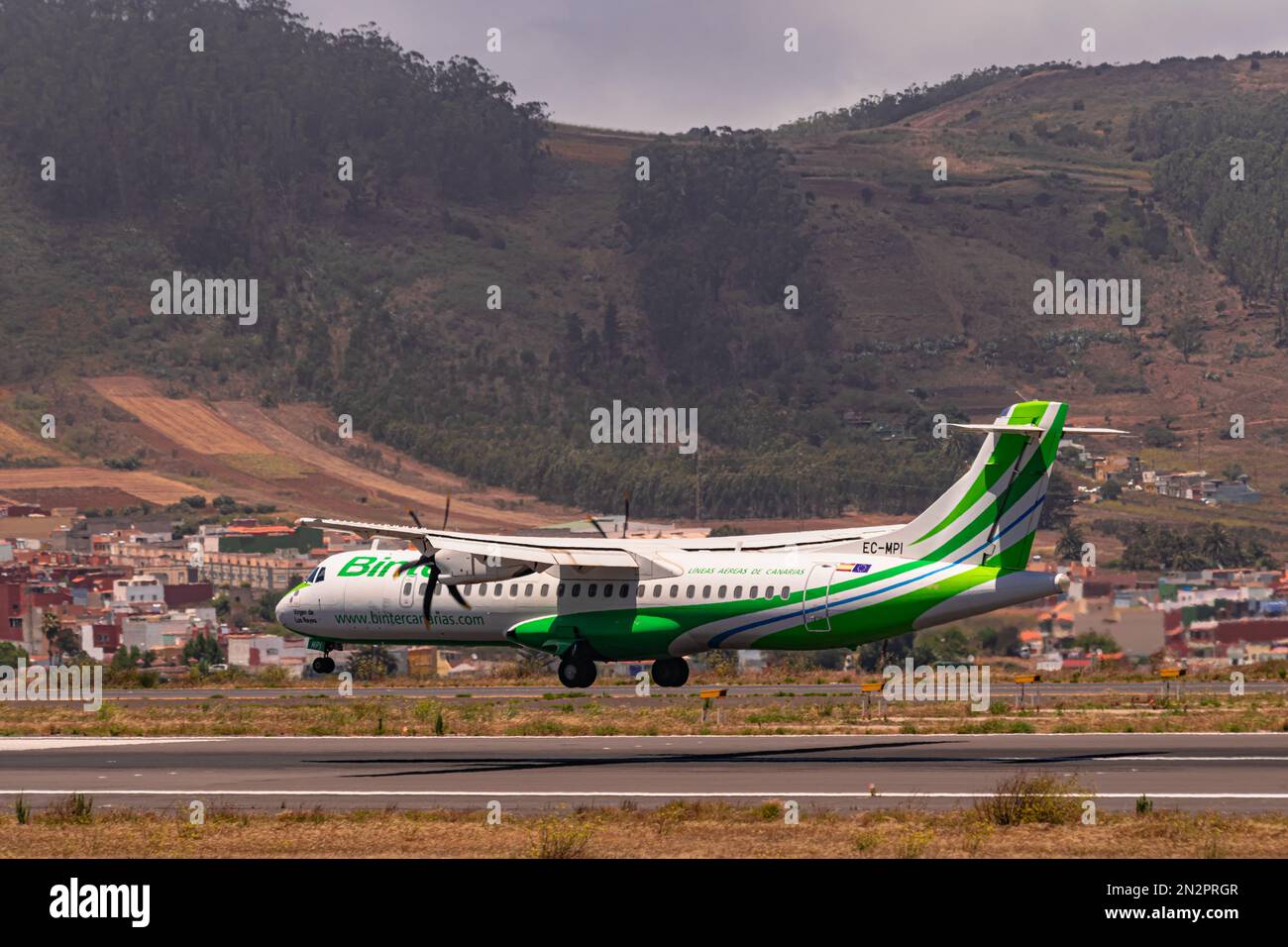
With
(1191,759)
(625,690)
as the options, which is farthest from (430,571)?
(1191,759)

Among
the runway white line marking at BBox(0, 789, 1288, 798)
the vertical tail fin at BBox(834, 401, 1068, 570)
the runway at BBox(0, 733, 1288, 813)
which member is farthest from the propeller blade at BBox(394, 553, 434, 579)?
the runway white line marking at BBox(0, 789, 1288, 798)

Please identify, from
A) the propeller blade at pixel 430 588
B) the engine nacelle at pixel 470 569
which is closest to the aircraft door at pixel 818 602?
the engine nacelle at pixel 470 569

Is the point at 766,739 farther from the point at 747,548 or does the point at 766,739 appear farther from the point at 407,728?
the point at 747,548

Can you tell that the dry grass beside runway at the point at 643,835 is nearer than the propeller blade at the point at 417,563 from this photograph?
Yes

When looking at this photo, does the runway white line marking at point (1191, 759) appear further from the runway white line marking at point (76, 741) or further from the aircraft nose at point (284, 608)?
the aircraft nose at point (284, 608)
